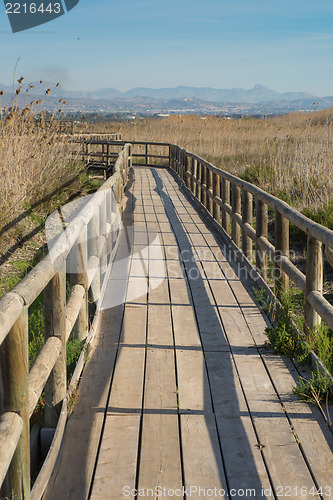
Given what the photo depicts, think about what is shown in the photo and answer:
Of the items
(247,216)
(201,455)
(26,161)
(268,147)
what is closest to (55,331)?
(201,455)

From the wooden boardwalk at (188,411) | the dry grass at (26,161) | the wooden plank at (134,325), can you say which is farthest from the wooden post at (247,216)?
the dry grass at (26,161)

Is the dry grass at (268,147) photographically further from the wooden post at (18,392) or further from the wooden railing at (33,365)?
the wooden post at (18,392)

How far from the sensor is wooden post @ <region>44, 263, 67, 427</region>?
3219 mm

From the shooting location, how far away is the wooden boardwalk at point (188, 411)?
284 cm

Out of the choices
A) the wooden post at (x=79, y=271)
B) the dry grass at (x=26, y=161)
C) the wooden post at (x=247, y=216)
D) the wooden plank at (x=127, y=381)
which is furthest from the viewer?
the dry grass at (x=26, y=161)

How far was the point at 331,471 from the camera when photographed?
2.91m

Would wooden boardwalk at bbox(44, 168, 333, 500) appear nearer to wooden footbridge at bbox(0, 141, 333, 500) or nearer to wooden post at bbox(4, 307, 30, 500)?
wooden footbridge at bbox(0, 141, 333, 500)

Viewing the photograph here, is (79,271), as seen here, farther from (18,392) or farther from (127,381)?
(18,392)

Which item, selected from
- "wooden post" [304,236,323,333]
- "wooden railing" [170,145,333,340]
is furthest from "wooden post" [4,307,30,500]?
"wooden post" [304,236,323,333]

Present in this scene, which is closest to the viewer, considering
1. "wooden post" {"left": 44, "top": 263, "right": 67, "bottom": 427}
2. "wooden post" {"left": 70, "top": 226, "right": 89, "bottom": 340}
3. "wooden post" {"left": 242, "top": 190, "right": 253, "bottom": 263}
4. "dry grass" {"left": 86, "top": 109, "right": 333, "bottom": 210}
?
"wooden post" {"left": 44, "top": 263, "right": 67, "bottom": 427}

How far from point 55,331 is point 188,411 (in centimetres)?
94

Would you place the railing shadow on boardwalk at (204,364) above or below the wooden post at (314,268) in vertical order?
below

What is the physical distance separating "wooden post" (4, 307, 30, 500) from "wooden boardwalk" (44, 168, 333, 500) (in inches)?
13.3

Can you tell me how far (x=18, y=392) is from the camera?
2.40 meters
